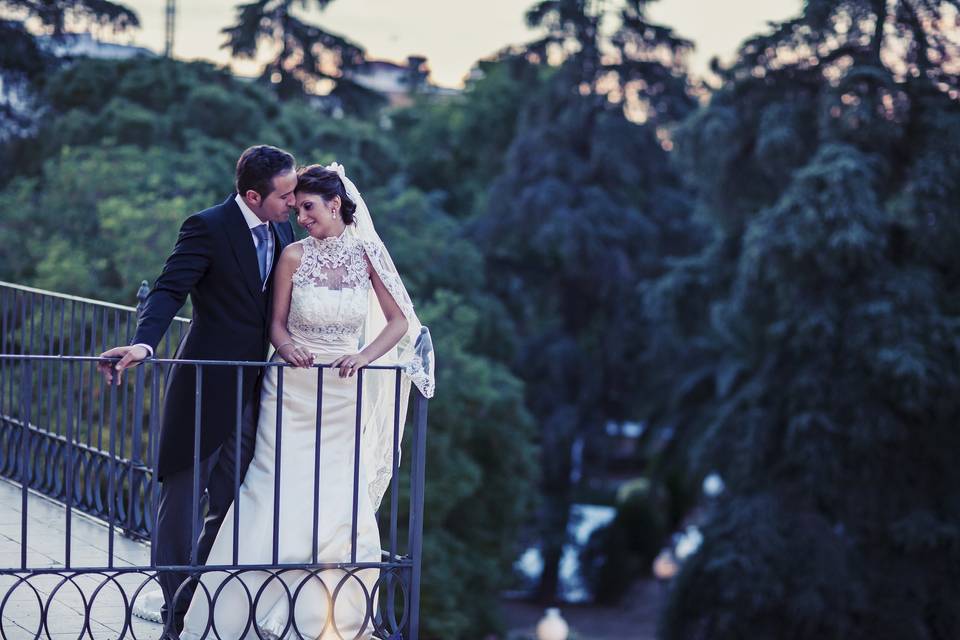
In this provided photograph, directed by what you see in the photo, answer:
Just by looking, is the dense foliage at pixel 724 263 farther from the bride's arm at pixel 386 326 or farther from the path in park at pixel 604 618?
the bride's arm at pixel 386 326

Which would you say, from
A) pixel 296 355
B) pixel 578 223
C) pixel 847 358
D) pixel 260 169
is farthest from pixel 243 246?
pixel 578 223

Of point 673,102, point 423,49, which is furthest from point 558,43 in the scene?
point 423,49

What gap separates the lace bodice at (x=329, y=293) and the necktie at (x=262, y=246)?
6.4 inches

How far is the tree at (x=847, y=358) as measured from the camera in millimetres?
17484

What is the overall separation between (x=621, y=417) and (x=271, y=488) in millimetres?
25438

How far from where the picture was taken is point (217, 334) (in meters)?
5.09

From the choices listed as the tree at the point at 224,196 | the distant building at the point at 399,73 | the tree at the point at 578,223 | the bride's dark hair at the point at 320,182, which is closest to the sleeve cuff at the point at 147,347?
the bride's dark hair at the point at 320,182

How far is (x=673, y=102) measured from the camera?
92.2ft

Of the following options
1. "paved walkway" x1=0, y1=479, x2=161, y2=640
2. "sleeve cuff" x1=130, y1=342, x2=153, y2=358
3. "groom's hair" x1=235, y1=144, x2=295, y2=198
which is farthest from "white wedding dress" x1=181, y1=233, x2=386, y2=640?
"sleeve cuff" x1=130, y1=342, x2=153, y2=358

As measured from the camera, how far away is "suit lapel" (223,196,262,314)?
5082mm

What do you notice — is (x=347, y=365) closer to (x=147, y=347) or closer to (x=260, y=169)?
(x=147, y=347)

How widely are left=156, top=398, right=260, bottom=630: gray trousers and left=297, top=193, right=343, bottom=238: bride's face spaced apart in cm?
67

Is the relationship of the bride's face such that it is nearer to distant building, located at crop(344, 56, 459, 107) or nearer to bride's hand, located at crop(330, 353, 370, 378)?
bride's hand, located at crop(330, 353, 370, 378)

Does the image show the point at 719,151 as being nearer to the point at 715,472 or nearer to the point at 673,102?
the point at 715,472
